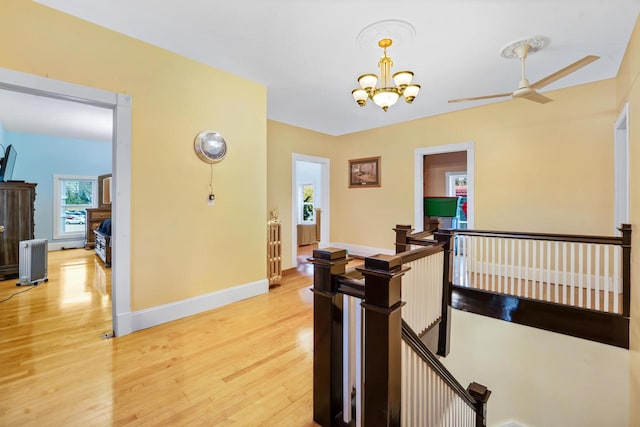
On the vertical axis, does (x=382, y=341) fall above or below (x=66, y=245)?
above

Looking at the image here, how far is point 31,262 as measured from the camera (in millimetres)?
4027

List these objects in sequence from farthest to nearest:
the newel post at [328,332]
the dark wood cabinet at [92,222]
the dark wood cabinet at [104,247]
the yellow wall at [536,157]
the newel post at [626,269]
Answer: the dark wood cabinet at [92,222] → the dark wood cabinet at [104,247] → the yellow wall at [536,157] → the newel post at [626,269] → the newel post at [328,332]

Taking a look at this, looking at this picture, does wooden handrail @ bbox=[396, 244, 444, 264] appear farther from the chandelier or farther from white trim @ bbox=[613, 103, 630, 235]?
white trim @ bbox=[613, 103, 630, 235]

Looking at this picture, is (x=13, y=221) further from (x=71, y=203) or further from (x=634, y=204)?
(x=634, y=204)

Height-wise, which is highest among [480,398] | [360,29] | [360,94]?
[360,29]

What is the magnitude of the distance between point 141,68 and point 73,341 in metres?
2.60

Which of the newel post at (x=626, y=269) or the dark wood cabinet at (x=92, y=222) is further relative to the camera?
the dark wood cabinet at (x=92, y=222)

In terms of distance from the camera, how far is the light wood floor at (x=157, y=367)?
1.68 meters

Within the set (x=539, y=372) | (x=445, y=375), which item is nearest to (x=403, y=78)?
(x=445, y=375)

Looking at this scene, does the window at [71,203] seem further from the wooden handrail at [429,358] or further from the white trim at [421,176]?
the wooden handrail at [429,358]

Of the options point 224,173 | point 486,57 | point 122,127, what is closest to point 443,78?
point 486,57

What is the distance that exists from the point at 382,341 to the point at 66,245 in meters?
8.77

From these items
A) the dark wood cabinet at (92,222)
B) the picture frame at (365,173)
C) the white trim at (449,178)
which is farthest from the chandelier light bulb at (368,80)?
the dark wood cabinet at (92,222)

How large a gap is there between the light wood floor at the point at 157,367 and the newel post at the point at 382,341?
0.67 metres
